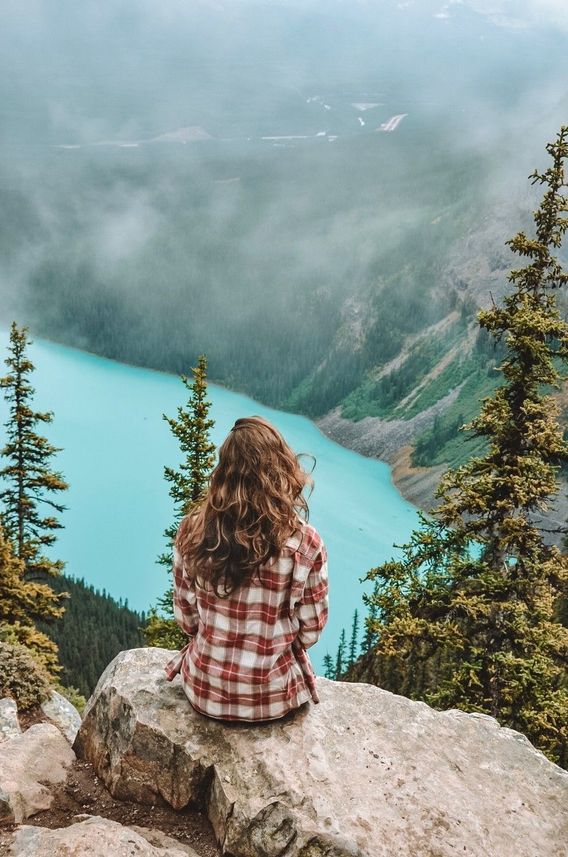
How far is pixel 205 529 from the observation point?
5.07 meters

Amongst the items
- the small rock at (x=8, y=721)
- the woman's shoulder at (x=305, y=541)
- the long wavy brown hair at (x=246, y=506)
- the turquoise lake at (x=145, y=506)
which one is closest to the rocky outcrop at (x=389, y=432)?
Answer: the turquoise lake at (x=145, y=506)

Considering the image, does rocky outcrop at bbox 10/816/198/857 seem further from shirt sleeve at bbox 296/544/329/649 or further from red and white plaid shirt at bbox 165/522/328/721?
shirt sleeve at bbox 296/544/329/649

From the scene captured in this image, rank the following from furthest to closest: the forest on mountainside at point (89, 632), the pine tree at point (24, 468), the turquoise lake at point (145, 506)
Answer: the turquoise lake at point (145, 506) < the forest on mountainside at point (89, 632) < the pine tree at point (24, 468)

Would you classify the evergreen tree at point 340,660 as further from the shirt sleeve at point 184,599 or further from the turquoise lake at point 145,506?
the shirt sleeve at point 184,599

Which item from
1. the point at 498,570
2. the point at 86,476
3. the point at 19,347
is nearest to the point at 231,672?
the point at 498,570

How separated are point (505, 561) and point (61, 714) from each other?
7680 mm

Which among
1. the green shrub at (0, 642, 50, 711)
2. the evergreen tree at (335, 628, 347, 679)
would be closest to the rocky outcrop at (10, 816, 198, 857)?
the green shrub at (0, 642, 50, 711)

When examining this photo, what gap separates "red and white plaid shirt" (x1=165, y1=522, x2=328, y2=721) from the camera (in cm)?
518

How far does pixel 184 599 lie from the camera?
564 cm

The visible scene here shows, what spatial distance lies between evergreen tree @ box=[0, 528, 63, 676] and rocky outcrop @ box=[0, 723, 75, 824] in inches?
402

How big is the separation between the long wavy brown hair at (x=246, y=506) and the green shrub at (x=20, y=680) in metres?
5.72

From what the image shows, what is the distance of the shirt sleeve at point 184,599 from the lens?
551 centimetres

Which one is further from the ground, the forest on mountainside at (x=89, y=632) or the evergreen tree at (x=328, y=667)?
the evergreen tree at (x=328, y=667)

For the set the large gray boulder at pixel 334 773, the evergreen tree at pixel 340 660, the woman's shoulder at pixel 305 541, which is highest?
the woman's shoulder at pixel 305 541
